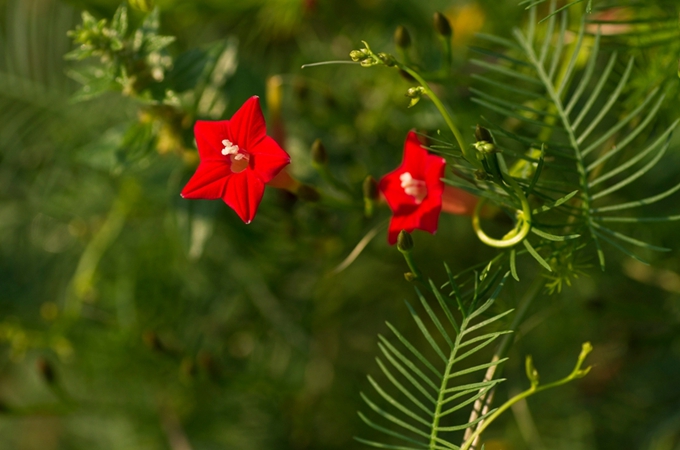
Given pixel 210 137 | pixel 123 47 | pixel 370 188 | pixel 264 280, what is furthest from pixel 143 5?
pixel 264 280

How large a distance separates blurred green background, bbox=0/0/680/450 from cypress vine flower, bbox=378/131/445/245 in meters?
0.32

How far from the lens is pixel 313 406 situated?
120 cm

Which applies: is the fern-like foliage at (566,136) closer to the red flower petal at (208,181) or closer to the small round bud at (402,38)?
the small round bud at (402,38)

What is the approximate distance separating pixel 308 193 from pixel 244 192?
16 cm

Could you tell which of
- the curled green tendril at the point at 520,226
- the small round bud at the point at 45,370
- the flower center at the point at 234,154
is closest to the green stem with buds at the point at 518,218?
the curled green tendril at the point at 520,226

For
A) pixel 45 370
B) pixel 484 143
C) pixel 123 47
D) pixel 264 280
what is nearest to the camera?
pixel 484 143

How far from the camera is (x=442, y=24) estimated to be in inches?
27.4

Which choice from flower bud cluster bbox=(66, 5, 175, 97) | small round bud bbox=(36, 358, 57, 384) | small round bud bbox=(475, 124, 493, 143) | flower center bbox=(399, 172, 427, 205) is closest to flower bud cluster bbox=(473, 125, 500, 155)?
small round bud bbox=(475, 124, 493, 143)

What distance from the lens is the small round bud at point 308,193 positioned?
Answer: 2.36 feet

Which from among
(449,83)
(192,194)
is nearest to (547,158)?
(449,83)

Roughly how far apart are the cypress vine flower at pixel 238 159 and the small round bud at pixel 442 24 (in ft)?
0.81

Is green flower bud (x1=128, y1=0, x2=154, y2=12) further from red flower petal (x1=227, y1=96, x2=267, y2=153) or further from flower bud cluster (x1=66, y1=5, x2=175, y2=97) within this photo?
red flower petal (x1=227, y1=96, x2=267, y2=153)

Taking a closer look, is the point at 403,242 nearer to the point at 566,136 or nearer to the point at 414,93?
the point at 414,93

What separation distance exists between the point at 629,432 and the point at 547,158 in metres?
→ 0.69
